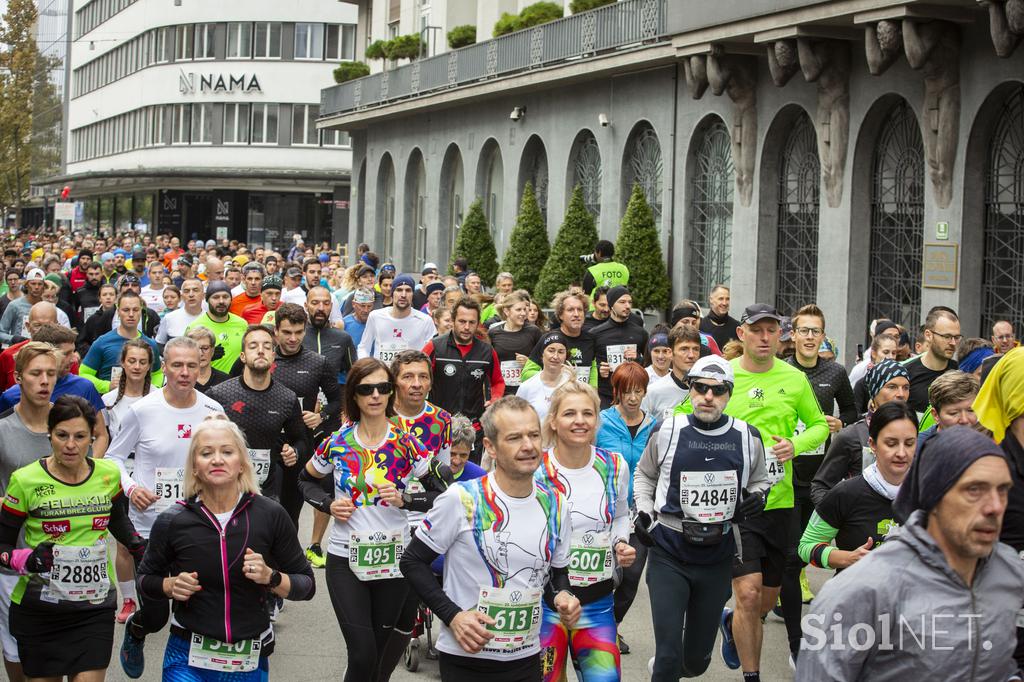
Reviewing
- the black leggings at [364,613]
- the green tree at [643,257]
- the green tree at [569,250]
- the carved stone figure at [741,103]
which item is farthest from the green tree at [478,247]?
the black leggings at [364,613]

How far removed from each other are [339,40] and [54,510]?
59955 millimetres

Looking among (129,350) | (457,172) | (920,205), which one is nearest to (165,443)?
(129,350)

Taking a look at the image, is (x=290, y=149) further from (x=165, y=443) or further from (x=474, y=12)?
(x=165, y=443)

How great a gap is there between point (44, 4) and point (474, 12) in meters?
94.3

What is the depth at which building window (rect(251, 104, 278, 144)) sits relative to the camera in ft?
213

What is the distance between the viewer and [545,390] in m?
10.9

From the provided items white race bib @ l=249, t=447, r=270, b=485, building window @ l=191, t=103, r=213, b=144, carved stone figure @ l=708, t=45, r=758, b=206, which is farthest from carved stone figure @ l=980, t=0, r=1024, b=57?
building window @ l=191, t=103, r=213, b=144

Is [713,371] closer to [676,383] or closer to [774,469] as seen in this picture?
[774,469]

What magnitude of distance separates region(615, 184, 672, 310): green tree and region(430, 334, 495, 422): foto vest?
13461 mm

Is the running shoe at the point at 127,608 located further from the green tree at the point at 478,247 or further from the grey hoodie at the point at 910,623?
the green tree at the point at 478,247

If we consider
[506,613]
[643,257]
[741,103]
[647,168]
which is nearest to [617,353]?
[506,613]

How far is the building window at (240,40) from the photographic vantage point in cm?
6525

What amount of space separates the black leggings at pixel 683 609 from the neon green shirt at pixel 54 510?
106 inches

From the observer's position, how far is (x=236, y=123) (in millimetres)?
65438
